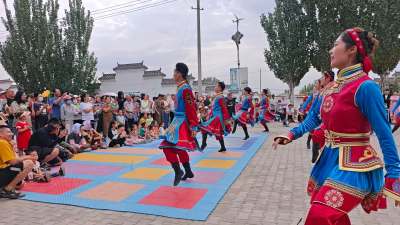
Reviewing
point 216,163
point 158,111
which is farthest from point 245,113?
point 216,163

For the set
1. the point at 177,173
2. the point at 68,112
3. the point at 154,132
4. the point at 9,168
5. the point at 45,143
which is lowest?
the point at 154,132

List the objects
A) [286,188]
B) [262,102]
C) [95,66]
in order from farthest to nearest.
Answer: [95,66], [262,102], [286,188]

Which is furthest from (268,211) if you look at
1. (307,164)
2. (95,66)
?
(95,66)

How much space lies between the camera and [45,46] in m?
20.3

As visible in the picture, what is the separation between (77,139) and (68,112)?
51.9 inches

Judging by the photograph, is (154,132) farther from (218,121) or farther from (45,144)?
(45,144)

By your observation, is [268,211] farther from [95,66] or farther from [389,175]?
[95,66]

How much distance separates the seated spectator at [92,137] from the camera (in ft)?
32.4

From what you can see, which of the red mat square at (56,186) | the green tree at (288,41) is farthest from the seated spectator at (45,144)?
the green tree at (288,41)

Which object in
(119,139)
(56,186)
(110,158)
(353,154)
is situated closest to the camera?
(353,154)

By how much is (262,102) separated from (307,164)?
6491 millimetres

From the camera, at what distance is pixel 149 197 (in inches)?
203

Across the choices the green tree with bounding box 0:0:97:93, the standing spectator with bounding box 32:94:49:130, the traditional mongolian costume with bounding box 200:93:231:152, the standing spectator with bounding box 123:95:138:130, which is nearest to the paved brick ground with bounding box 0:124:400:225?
the traditional mongolian costume with bounding box 200:93:231:152

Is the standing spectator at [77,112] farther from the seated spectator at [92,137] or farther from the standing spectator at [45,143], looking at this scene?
the standing spectator at [45,143]
